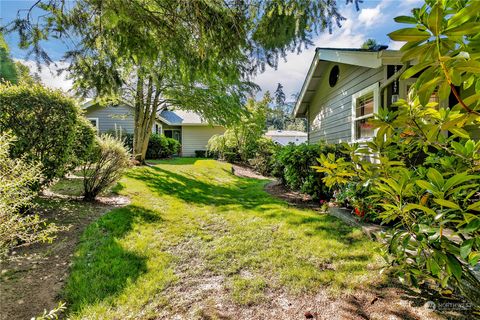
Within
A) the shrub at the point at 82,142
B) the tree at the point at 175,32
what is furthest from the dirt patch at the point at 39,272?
the tree at the point at 175,32

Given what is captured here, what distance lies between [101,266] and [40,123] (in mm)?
3095

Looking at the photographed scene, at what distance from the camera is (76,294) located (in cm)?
269

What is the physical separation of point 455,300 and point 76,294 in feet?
12.1

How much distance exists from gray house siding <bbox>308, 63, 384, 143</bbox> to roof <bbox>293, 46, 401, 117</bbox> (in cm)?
29

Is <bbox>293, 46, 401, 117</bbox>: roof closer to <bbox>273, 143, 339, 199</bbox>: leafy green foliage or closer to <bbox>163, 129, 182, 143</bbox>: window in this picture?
<bbox>273, 143, 339, 199</bbox>: leafy green foliage

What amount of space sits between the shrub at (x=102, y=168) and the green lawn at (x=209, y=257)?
104 cm

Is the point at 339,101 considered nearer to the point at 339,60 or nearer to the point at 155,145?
the point at 339,60

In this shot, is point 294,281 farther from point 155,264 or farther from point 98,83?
point 98,83

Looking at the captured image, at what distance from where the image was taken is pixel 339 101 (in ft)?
26.2

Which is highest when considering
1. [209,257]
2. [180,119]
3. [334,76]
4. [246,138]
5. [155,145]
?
[180,119]

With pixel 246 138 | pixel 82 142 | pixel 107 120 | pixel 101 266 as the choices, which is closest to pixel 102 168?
pixel 82 142

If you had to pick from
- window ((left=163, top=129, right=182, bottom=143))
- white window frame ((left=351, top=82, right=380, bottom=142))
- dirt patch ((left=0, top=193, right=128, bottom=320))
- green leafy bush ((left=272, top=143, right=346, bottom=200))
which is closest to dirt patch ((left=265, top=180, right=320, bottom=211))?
green leafy bush ((left=272, top=143, right=346, bottom=200))

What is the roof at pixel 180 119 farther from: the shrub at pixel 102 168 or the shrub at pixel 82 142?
the shrub at pixel 102 168

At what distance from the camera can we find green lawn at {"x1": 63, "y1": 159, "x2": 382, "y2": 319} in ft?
8.77
